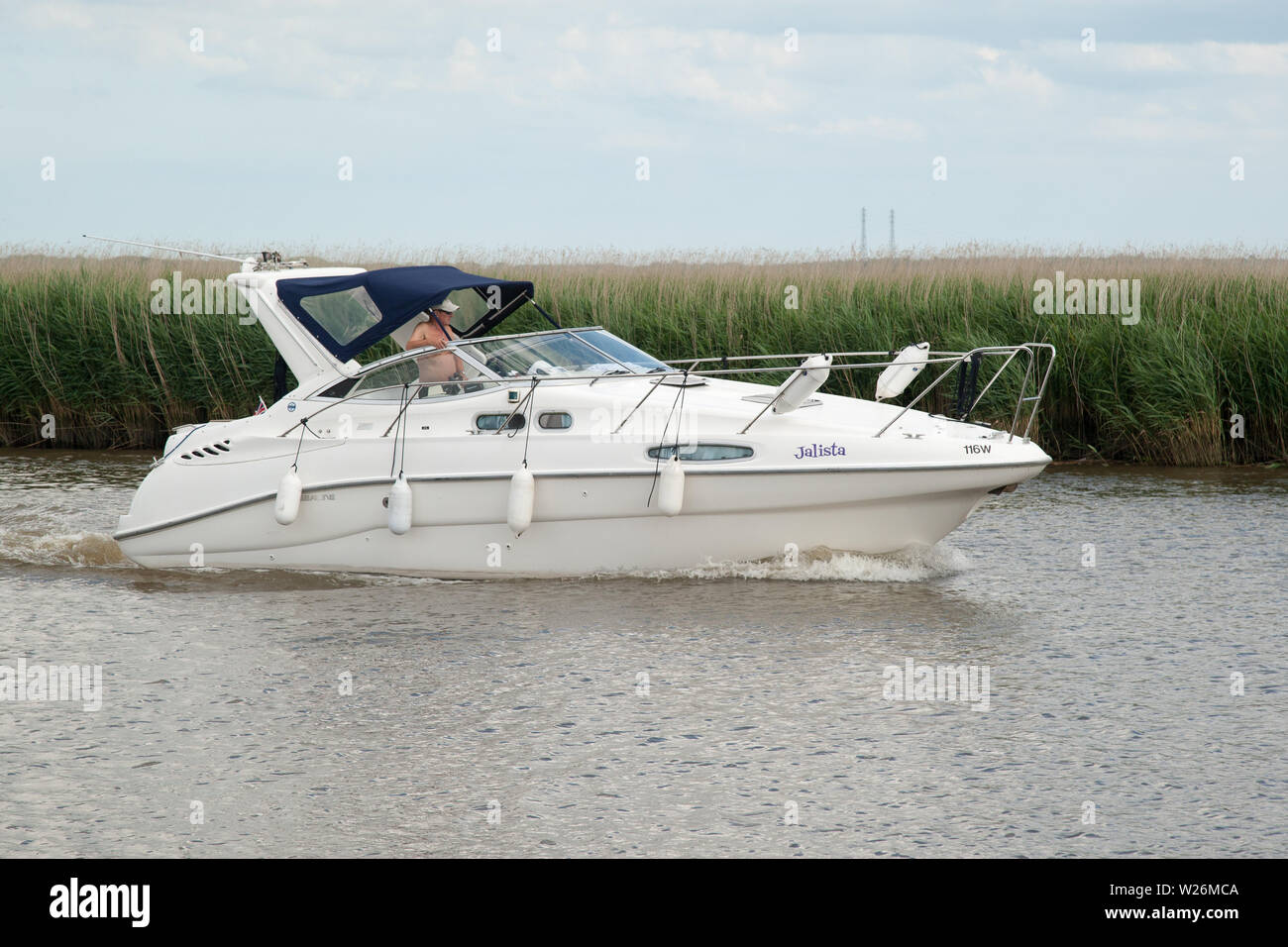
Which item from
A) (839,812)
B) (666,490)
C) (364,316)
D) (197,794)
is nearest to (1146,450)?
(666,490)

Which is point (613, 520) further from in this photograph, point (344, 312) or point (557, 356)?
point (344, 312)

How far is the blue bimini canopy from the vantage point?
10445 millimetres

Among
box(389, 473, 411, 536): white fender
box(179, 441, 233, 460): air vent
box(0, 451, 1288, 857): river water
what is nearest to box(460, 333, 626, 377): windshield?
box(389, 473, 411, 536): white fender

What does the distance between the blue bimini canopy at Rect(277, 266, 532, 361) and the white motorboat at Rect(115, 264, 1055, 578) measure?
0.02 meters

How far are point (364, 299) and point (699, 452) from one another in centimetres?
292

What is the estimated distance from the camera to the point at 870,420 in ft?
32.9

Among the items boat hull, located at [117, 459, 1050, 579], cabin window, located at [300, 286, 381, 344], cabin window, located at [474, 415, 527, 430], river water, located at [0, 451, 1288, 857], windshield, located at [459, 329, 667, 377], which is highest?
cabin window, located at [300, 286, 381, 344]

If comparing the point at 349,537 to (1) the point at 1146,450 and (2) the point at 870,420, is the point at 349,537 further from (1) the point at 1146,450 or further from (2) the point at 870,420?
(1) the point at 1146,450

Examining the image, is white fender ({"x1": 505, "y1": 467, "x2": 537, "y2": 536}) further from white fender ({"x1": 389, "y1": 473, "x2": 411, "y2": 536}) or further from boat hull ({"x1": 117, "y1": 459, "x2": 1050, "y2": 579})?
white fender ({"x1": 389, "y1": 473, "x2": 411, "y2": 536})

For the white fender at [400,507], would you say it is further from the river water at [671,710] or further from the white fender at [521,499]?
the white fender at [521,499]

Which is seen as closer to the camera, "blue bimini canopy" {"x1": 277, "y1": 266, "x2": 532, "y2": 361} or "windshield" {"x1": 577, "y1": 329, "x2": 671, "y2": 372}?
"blue bimini canopy" {"x1": 277, "y1": 266, "x2": 532, "y2": 361}

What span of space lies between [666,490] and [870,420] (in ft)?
5.18

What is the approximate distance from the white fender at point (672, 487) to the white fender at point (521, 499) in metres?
0.92

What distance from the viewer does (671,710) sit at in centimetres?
710
